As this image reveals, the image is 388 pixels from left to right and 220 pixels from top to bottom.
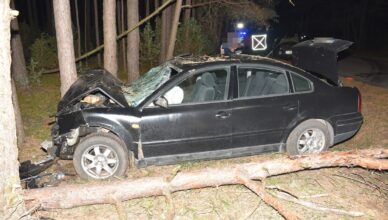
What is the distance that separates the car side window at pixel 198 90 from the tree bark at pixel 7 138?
2.17 meters

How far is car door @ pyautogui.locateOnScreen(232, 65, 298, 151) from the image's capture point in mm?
5520

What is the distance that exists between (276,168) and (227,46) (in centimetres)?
826

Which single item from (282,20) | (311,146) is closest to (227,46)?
(311,146)

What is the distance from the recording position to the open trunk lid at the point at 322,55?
6719 millimetres

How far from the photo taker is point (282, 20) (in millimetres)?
41875

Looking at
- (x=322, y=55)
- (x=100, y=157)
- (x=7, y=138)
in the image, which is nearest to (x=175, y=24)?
(x=322, y=55)

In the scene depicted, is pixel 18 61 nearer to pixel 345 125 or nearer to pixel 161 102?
pixel 161 102

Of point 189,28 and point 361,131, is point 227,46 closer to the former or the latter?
point 189,28

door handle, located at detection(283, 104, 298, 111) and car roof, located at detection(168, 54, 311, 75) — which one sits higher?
car roof, located at detection(168, 54, 311, 75)

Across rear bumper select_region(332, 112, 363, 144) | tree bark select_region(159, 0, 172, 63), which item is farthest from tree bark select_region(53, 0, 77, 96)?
tree bark select_region(159, 0, 172, 63)

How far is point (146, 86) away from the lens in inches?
230

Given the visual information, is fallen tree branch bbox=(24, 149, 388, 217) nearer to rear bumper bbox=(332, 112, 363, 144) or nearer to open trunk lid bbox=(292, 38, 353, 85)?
rear bumper bbox=(332, 112, 363, 144)

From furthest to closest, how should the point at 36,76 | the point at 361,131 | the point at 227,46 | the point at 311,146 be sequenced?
1. the point at 227,46
2. the point at 36,76
3. the point at 361,131
4. the point at 311,146

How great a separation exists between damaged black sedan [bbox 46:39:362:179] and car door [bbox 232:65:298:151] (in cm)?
1
